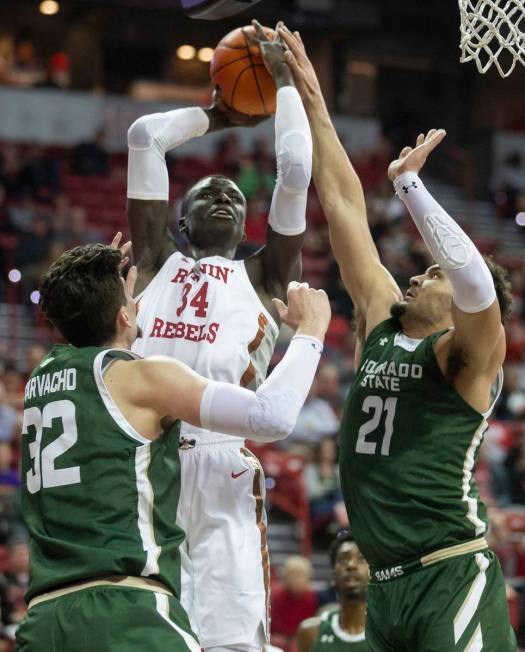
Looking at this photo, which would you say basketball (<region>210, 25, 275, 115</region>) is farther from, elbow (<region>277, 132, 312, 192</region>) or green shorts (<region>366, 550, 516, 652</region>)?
green shorts (<region>366, 550, 516, 652</region>)

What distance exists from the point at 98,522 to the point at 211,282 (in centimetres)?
156

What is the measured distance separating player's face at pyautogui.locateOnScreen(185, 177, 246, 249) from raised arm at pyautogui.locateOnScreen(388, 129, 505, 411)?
2.66 feet

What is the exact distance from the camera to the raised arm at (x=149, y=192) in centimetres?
502

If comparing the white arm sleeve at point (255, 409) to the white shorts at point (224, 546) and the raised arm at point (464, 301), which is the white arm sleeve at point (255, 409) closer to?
the raised arm at point (464, 301)

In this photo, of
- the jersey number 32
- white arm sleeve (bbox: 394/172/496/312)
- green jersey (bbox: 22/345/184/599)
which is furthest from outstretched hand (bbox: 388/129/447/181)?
the jersey number 32

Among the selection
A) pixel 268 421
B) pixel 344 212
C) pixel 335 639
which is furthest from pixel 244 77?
pixel 335 639

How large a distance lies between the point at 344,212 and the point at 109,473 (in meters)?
1.84

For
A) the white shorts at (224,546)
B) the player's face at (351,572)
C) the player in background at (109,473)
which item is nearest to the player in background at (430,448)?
the white shorts at (224,546)

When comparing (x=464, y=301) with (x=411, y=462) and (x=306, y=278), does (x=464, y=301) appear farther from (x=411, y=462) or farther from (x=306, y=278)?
(x=306, y=278)

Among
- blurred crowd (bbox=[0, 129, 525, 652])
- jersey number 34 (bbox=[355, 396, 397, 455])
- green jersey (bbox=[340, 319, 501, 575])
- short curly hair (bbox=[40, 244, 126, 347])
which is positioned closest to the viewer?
short curly hair (bbox=[40, 244, 126, 347])

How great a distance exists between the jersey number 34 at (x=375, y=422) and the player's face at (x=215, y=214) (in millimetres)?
994

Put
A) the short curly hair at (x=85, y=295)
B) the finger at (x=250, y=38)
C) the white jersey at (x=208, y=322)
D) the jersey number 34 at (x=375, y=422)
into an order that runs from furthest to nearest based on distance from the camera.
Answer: the finger at (x=250, y=38)
the white jersey at (x=208, y=322)
the jersey number 34 at (x=375, y=422)
the short curly hair at (x=85, y=295)

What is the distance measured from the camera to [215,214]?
197 inches

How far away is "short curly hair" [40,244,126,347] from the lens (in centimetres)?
380
